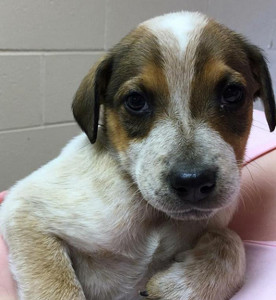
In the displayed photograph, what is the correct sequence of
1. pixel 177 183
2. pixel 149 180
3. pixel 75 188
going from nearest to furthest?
pixel 177 183 → pixel 149 180 → pixel 75 188

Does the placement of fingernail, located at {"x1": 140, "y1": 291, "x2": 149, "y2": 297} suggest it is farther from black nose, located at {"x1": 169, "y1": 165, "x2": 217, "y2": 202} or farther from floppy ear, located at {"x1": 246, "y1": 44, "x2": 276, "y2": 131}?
Answer: floppy ear, located at {"x1": 246, "y1": 44, "x2": 276, "y2": 131}

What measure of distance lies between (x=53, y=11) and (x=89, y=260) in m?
1.73

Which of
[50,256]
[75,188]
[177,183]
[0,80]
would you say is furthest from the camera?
[0,80]

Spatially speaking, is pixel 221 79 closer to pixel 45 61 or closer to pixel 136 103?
pixel 136 103

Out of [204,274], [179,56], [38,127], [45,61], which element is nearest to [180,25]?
[179,56]

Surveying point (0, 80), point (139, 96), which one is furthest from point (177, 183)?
point (0, 80)

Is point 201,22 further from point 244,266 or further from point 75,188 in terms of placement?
point 244,266

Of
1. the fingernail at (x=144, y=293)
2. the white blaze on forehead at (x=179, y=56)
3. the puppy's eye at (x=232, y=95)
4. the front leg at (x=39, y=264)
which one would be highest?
the white blaze on forehead at (x=179, y=56)

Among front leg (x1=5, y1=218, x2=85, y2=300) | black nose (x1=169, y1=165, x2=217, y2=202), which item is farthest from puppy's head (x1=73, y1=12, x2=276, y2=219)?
front leg (x1=5, y1=218, x2=85, y2=300)

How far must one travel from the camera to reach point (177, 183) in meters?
1.22

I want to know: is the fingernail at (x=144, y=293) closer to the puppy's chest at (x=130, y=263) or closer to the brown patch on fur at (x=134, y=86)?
the puppy's chest at (x=130, y=263)

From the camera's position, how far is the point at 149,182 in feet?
4.40

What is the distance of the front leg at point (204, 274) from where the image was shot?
1385 mm

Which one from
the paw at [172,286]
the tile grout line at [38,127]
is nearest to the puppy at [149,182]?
the paw at [172,286]
